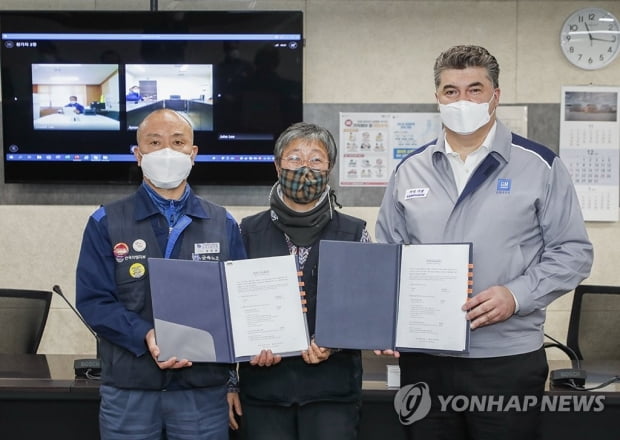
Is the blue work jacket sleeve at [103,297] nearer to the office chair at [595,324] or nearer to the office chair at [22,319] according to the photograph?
the office chair at [22,319]

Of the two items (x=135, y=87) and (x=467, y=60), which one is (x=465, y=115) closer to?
A: (x=467, y=60)

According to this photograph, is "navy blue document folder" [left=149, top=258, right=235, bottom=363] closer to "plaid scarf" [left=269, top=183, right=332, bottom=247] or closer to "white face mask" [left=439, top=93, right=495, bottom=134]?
"plaid scarf" [left=269, top=183, right=332, bottom=247]

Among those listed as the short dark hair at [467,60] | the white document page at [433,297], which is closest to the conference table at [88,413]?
the white document page at [433,297]

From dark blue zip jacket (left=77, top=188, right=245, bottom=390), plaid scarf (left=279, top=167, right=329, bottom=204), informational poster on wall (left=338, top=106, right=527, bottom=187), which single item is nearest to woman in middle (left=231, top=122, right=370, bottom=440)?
plaid scarf (left=279, top=167, right=329, bottom=204)

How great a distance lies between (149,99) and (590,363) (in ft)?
9.12

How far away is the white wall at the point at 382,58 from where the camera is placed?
4.39 meters

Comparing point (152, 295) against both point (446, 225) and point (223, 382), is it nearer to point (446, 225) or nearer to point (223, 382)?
point (223, 382)

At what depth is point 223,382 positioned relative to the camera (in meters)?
2.09

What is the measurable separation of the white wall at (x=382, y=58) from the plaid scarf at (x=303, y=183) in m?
2.32

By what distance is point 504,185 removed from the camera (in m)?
2.05

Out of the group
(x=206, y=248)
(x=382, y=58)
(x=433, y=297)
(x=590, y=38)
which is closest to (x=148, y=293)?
(x=206, y=248)

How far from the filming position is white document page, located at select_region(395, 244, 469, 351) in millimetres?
1985

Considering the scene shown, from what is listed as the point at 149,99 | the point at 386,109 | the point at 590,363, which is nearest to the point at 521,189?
the point at 590,363

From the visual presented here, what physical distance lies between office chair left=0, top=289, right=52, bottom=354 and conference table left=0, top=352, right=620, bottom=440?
83cm
